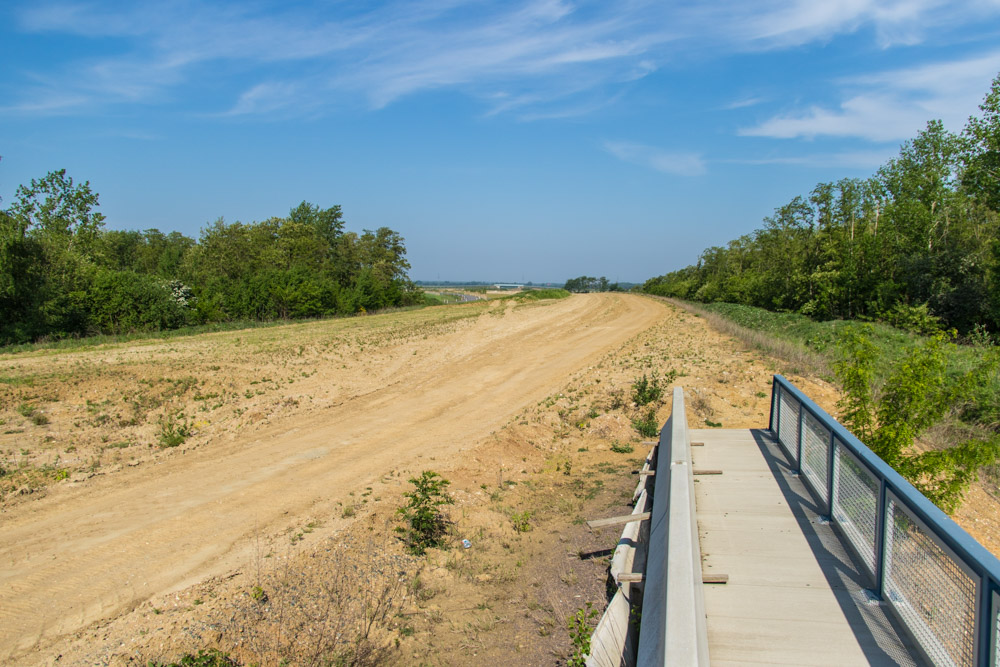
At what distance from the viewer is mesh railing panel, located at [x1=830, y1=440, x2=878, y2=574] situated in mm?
4230

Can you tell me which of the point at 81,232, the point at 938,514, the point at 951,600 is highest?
the point at 81,232

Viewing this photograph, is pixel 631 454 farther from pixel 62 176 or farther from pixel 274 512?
pixel 62 176

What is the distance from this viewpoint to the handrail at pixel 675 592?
2836 mm

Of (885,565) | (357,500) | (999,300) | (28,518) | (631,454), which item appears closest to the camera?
(885,565)

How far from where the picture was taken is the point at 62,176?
48.0 metres

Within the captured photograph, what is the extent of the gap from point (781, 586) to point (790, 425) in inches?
143

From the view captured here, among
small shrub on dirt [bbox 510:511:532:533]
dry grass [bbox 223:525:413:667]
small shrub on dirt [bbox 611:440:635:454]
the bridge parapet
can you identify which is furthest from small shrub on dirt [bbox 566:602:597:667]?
small shrub on dirt [bbox 611:440:635:454]

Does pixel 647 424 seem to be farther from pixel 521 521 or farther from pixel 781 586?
pixel 781 586

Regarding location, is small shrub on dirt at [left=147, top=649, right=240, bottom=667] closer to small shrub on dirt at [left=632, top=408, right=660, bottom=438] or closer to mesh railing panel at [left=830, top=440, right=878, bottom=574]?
mesh railing panel at [left=830, top=440, right=878, bottom=574]

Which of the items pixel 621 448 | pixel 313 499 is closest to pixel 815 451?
pixel 621 448

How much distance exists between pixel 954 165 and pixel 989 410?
36.1 m

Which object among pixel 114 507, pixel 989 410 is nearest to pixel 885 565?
pixel 114 507

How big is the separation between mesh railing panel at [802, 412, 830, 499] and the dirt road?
5854mm

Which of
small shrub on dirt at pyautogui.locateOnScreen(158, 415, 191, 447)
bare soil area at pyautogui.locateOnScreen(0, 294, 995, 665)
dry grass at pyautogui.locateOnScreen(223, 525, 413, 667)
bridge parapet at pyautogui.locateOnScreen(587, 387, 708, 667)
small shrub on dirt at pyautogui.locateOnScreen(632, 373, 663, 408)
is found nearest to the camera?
bridge parapet at pyautogui.locateOnScreen(587, 387, 708, 667)
